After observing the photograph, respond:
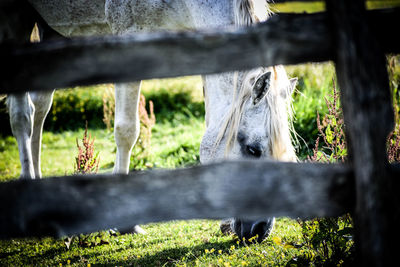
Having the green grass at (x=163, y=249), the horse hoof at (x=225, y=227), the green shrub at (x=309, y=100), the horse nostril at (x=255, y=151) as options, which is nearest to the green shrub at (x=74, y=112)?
the green shrub at (x=309, y=100)

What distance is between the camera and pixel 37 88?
4.48ft

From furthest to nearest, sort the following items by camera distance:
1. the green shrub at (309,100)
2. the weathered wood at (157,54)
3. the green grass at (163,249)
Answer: the green shrub at (309,100), the green grass at (163,249), the weathered wood at (157,54)

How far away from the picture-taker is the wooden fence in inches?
52.7

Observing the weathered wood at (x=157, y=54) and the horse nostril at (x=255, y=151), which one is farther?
the horse nostril at (x=255, y=151)

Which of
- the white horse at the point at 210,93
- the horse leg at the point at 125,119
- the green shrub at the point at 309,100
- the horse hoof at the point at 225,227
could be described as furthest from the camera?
the green shrub at the point at 309,100

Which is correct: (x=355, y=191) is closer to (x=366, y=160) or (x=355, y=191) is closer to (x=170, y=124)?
(x=366, y=160)

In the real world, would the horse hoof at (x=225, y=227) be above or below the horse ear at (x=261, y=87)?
below

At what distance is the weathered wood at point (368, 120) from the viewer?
134 centimetres

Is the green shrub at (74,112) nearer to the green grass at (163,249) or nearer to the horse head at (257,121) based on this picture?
the green grass at (163,249)

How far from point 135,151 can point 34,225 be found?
5086mm

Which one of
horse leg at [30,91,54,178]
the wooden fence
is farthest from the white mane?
horse leg at [30,91,54,178]

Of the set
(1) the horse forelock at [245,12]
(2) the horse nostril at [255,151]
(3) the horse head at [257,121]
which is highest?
(1) the horse forelock at [245,12]

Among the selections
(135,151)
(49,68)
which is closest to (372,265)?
(49,68)

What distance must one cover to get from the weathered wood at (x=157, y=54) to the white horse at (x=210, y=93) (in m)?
1.05
